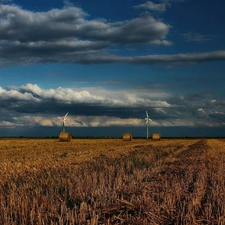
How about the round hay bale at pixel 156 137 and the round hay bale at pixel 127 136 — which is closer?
the round hay bale at pixel 127 136

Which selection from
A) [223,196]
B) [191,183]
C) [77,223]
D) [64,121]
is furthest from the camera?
[64,121]

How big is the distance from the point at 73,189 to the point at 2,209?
80.5 inches

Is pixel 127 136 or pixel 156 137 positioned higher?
pixel 127 136

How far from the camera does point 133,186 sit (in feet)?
27.6

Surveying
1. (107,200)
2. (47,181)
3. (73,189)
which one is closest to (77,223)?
(107,200)

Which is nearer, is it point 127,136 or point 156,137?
point 127,136

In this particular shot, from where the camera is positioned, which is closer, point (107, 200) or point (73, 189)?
point (107, 200)

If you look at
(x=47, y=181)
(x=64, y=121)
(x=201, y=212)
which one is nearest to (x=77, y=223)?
(x=201, y=212)

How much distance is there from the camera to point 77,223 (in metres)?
5.27

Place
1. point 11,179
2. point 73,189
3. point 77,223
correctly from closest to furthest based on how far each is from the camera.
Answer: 1. point 77,223
2. point 73,189
3. point 11,179

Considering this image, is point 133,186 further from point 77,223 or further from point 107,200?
point 77,223

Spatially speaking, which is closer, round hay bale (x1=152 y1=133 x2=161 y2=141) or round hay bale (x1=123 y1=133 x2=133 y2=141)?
round hay bale (x1=123 y1=133 x2=133 y2=141)

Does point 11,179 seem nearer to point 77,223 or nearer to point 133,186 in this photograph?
point 133,186

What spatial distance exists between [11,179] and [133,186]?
4.18 m
